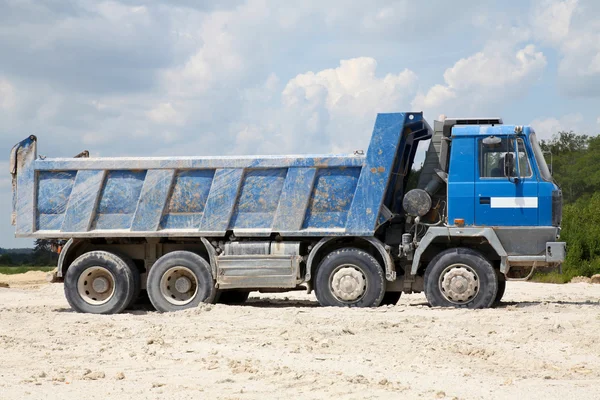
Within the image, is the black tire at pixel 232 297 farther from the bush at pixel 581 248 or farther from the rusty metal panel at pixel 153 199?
the bush at pixel 581 248

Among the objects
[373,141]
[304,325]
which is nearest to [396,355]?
[304,325]

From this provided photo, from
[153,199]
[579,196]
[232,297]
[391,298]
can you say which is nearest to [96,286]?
[153,199]

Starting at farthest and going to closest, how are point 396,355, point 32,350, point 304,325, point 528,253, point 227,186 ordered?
point 227,186
point 528,253
point 304,325
point 32,350
point 396,355

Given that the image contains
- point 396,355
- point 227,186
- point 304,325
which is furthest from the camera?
point 227,186

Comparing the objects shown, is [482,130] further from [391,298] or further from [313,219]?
[391,298]

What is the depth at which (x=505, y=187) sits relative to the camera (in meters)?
13.5

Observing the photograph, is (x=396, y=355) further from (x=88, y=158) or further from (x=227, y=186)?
(x=88, y=158)

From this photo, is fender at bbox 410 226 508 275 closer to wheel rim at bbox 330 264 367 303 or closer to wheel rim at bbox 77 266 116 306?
wheel rim at bbox 330 264 367 303

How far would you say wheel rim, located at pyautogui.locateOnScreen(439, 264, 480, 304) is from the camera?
13.6 m

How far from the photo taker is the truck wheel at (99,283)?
49.1 feet

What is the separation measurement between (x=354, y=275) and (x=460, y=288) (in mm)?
1659

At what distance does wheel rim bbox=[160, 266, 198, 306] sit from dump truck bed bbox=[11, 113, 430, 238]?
2.19ft

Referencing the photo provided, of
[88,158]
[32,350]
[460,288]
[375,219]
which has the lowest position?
[32,350]

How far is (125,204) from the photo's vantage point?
15.1 metres
